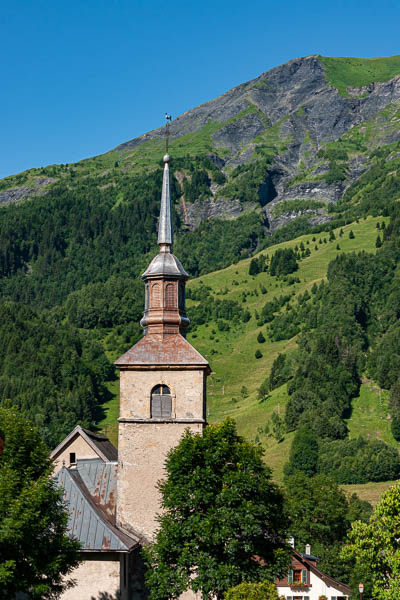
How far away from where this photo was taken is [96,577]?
137 feet

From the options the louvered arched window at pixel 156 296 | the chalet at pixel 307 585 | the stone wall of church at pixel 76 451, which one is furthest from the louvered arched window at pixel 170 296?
the chalet at pixel 307 585

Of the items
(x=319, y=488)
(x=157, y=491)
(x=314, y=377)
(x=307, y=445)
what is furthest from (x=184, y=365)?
(x=314, y=377)

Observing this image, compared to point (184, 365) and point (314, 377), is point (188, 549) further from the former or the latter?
point (314, 377)

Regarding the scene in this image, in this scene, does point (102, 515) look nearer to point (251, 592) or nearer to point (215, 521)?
point (215, 521)

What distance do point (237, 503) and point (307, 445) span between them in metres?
122

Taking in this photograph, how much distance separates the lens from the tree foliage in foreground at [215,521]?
3894 centimetres

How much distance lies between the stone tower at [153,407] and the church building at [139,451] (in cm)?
6

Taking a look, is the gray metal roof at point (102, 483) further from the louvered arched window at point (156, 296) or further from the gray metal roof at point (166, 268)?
the gray metal roof at point (166, 268)

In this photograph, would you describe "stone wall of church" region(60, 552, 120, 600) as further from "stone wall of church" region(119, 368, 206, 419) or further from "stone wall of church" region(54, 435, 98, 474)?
"stone wall of church" region(54, 435, 98, 474)

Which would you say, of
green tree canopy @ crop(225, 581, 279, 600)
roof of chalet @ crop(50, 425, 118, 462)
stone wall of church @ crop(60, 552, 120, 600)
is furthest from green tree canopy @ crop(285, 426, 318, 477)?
green tree canopy @ crop(225, 581, 279, 600)

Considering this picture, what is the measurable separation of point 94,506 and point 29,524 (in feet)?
34.3

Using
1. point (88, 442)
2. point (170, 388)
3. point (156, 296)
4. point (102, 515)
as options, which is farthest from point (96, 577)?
point (156, 296)

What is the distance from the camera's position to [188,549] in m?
39.3

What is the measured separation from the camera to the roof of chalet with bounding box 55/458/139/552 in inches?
1640
